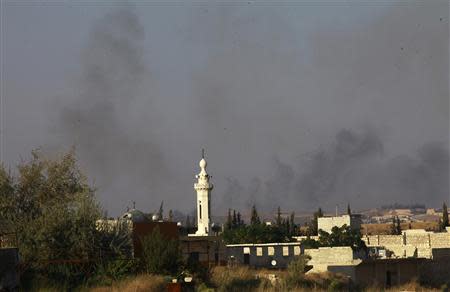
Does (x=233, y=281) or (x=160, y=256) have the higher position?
(x=160, y=256)

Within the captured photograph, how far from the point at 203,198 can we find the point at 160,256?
39926mm

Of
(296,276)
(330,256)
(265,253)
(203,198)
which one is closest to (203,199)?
(203,198)

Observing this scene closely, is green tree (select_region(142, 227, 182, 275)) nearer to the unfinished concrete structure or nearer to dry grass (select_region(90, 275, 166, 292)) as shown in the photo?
dry grass (select_region(90, 275, 166, 292))

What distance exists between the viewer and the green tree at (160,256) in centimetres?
3106

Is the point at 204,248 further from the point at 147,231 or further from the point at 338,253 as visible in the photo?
the point at 147,231

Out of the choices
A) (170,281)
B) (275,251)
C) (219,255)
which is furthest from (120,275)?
(275,251)

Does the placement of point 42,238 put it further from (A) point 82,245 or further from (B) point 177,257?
(B) point 177,257

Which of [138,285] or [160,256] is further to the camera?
[160,256]

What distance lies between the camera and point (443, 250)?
205 ft

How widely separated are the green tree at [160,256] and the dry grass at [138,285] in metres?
2.10

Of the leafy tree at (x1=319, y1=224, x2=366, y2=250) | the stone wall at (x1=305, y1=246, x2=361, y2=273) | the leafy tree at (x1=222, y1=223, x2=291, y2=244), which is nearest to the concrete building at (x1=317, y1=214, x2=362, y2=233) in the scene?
the leafy tree at (x1=319, y1=224, x2=366, y2=250)

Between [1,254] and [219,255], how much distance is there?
95.8 feet

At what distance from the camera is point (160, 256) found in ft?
102

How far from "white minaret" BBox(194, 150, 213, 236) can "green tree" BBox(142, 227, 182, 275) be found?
1444 inches
